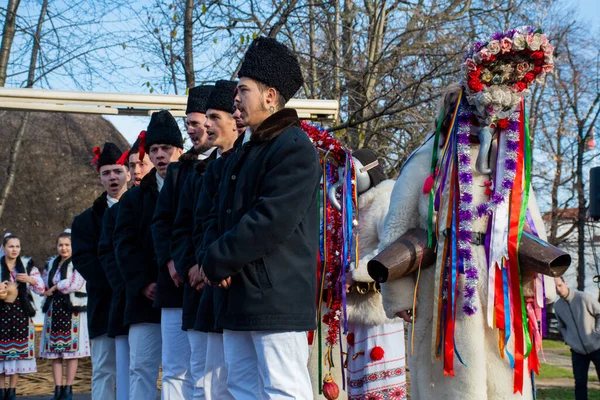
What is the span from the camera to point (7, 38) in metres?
14.1

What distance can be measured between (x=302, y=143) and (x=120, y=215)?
2.54 meters

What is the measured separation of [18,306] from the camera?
10.8 m

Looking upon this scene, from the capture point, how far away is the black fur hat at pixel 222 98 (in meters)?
5.91

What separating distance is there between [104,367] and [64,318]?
3.86 m

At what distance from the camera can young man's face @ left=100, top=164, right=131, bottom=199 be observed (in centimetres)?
766

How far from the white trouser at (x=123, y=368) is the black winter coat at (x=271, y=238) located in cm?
254

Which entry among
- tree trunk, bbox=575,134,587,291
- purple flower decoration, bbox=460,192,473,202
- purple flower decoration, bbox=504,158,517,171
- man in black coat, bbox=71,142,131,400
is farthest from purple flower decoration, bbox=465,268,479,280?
tree trunk, bbox=575,134,587,291

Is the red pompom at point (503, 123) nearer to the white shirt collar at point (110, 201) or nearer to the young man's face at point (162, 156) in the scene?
the young man's face at point (162, 156)

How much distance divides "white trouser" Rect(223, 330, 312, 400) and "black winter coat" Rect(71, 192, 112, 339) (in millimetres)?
2870

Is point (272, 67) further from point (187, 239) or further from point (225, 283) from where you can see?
point (187, 239)

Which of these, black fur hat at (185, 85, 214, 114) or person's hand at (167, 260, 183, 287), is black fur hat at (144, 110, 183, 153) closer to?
black fur hat at (185, 85, 214, 114)

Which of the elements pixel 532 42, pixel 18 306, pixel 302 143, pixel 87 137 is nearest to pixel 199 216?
pixel 302 143

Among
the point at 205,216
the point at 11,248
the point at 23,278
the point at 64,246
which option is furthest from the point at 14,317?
the point at 205,216

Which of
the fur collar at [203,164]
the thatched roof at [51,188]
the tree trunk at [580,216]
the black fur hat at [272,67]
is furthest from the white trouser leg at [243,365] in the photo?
the tree trunk at [580,216]
